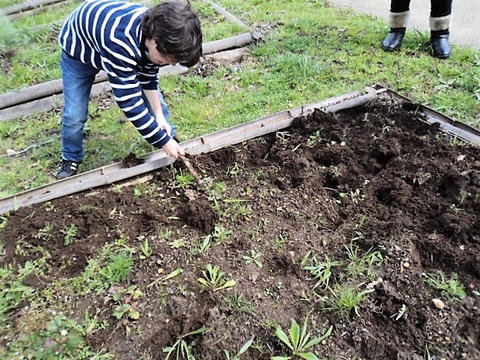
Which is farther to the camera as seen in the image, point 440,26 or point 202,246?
point 440,26

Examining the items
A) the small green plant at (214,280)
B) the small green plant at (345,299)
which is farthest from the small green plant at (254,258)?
the small green plant at (345,299)

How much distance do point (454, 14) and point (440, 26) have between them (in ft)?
3.56

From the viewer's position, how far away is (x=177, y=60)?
7.96 ft

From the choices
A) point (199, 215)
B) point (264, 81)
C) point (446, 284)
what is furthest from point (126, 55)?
point (446, 284)

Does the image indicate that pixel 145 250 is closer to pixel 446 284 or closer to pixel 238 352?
pixel 238 352

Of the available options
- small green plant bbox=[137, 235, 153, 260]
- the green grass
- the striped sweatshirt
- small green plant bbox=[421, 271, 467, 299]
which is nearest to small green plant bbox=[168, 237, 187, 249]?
small green plant bbox=[137, 235, 153, 260]

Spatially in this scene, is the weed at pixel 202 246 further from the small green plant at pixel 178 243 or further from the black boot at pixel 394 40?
the black boot at pixel 394 40

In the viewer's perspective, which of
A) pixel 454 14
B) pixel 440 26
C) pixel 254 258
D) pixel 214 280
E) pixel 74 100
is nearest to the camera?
pixel 214 280

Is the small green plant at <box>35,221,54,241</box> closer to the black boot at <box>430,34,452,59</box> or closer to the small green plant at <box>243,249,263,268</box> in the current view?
the small green plant at <box>243,249,263,268</box>

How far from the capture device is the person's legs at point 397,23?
4359mm

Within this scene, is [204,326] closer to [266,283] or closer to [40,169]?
[266,283]

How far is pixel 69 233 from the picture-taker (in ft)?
8.48

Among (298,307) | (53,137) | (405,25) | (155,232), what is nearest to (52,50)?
(53,137)

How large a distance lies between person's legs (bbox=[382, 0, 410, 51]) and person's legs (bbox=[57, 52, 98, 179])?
2.83 metres
